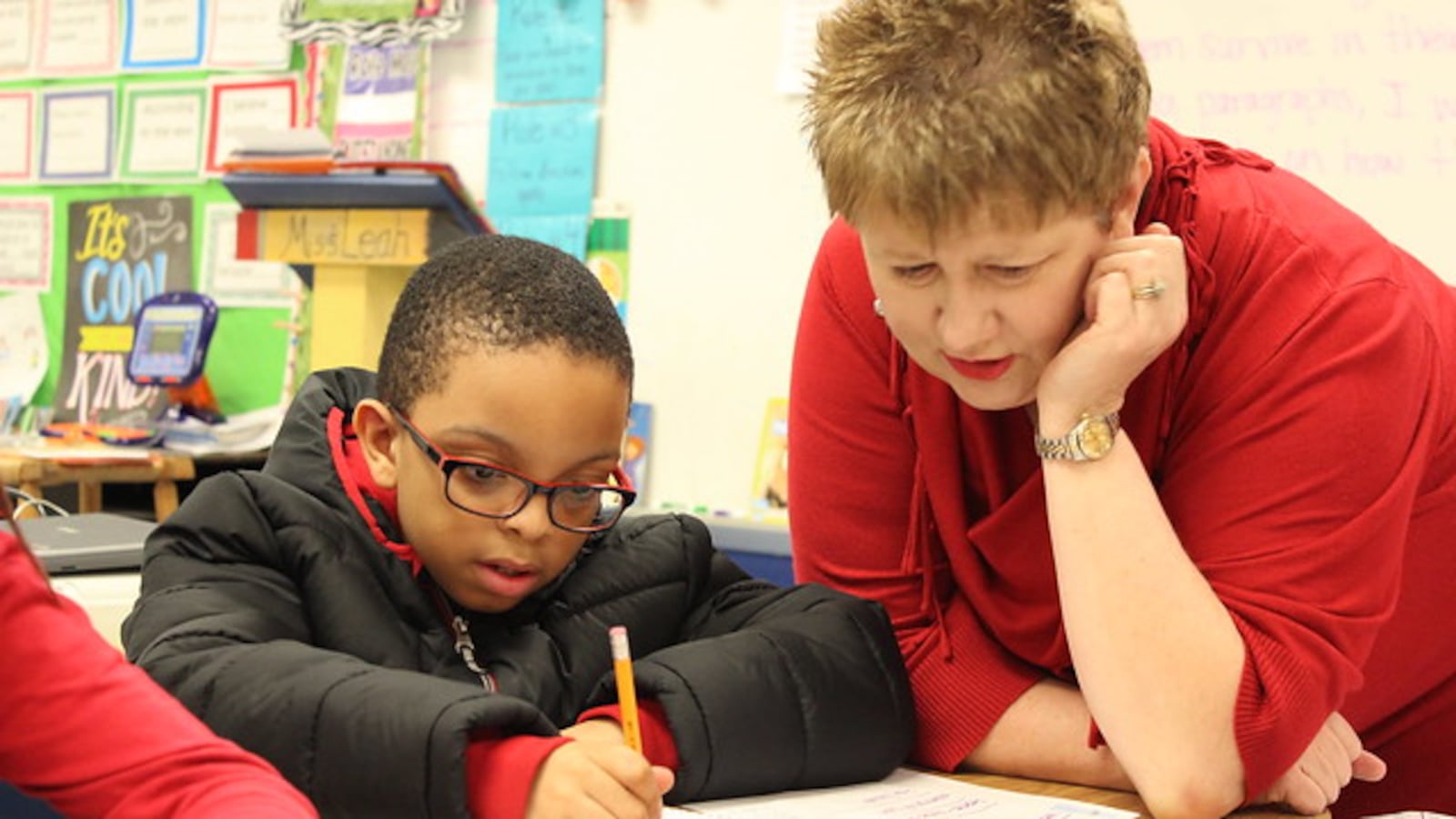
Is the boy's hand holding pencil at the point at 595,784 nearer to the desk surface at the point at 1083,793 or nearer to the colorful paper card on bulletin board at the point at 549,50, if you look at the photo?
the desk surface at the point at 1083,793

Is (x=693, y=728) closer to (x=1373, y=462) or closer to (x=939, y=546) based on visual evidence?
(x=939, y=546)

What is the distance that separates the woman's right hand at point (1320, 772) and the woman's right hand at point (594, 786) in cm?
42

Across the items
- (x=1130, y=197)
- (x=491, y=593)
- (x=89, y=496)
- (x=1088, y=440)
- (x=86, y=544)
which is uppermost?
(x=1130, y=197)

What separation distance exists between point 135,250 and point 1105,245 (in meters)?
3.27

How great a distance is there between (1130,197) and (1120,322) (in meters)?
0.08

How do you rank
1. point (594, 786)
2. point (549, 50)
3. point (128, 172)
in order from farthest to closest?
point (128, 172), point (549, 50), point (594, 786)

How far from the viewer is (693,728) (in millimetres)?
907

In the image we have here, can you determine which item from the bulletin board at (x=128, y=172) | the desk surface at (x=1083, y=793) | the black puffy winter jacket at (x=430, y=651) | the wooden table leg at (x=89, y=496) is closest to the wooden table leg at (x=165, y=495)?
the wooden table leg at (x=89, y=496)

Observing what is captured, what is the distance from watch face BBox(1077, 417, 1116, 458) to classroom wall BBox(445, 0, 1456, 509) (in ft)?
5.11

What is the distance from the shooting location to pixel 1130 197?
98 centimetres

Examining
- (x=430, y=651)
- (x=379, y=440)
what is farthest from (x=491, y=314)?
(x=430, y=651)

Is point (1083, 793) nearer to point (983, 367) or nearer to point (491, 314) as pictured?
point (983, 367)

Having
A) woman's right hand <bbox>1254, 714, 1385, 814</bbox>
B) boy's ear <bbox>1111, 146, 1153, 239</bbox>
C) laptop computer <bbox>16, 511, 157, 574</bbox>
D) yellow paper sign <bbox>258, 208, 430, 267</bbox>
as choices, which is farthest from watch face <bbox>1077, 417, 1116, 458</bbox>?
yellow paper sign <bbox>258, 208, 430, 267</bbox>

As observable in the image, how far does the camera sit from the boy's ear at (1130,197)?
0.96 meters
